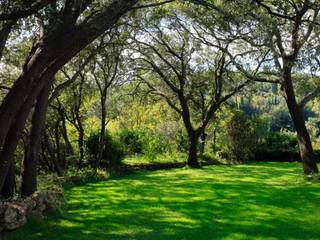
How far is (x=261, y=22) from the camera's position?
906 cm

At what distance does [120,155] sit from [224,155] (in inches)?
351

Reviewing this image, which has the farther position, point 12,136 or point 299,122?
point 299,122

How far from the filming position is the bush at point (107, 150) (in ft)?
65.8

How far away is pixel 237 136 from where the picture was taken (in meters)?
26.9

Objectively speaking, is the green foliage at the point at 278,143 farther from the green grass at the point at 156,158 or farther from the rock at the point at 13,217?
the rock at the point at 13,217

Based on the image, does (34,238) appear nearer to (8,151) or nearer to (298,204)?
(8,151)

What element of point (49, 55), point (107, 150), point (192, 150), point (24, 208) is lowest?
point (24, 208)

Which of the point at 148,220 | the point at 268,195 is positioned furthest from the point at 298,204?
the point at 148,220

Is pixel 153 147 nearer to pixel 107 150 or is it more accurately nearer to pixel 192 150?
pixel 192 150

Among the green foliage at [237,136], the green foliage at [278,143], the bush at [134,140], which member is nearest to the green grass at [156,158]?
the bush at [134,140]

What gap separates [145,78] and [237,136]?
22.2 ft

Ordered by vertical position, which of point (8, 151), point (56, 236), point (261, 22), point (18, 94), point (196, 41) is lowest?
point (56, 236)

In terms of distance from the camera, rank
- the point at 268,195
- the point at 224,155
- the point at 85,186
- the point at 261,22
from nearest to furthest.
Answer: the point at 261,22 < the point at 268,195 < the point at 85,186 < the point at 224,155

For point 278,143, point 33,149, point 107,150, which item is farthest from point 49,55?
point 278,143
